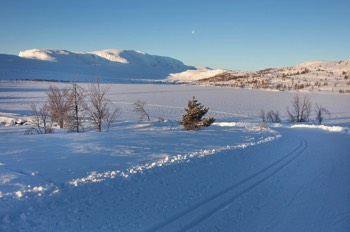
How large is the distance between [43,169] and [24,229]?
2812mm

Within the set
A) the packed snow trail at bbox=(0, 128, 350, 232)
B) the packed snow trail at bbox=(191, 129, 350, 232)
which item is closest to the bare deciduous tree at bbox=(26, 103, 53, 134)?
the packed snow trail at bbox=(0, 128, 350, 232)

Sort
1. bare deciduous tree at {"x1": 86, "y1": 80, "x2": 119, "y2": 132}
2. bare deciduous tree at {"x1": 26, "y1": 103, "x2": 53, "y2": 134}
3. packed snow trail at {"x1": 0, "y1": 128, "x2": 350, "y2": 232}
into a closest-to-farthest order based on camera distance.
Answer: packed snow trail at {"x1": 0, "y1": 128, "x2": 350, "y2": 232} < bare deciduous tree at {"x1": 26, "y1": 103, "x2": 53, "y2": 134} < bare deciduous tree at {"x1": 86, "y1": 80, "x2": 119, "y2": 132}

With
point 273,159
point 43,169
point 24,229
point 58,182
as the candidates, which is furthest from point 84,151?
point 273,159

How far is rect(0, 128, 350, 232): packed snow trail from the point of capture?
503 centimetres

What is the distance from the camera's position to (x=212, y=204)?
5.96m

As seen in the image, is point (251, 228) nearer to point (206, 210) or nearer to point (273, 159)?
point (206, 210)

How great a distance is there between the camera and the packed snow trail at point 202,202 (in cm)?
503

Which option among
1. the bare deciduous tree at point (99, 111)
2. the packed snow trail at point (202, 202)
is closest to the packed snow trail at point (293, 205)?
the packed snow trail at point (202, 202)

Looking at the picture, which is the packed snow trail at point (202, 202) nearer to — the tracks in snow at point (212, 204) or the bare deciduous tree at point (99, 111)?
the tracks in snow at point (212, 204)

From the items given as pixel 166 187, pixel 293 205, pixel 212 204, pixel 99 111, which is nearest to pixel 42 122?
pixel 99 111

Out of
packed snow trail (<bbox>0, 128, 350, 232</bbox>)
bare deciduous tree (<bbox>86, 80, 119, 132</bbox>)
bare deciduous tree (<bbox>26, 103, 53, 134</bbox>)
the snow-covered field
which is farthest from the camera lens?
bare deciduous tree (<bbox>86, 80, 119, 132</bbox>)

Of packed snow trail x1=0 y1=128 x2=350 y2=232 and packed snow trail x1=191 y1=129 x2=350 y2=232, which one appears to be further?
packed snow trail x1=191 y1=129 x2=350 y2=232

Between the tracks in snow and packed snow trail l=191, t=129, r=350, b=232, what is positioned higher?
the tracks in snow

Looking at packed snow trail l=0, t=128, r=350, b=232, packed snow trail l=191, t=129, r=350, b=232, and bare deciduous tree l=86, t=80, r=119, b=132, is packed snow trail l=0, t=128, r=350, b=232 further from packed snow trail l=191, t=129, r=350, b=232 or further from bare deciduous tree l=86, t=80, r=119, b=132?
bare deciduous tree l=86, t=80, r=119, b=132
